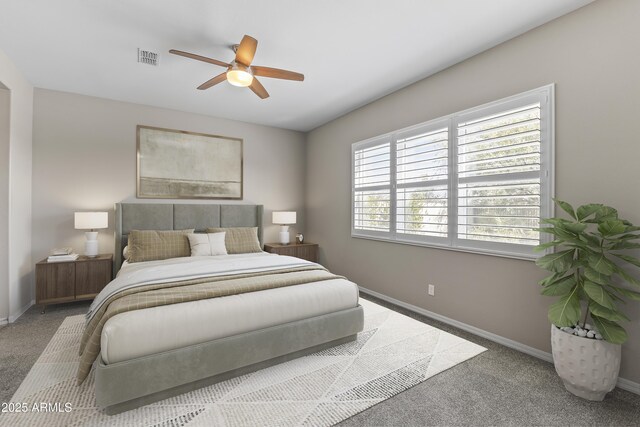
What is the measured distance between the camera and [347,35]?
105 inches

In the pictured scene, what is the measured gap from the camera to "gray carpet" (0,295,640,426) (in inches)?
71.6

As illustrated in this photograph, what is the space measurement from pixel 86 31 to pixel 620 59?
4266 millimetres

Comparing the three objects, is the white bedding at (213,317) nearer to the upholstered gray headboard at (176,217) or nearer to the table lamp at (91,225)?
the table lamp at (91,225)

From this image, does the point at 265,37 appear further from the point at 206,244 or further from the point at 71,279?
the point at 71,279

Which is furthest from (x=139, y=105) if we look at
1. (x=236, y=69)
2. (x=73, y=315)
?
(x=73, y=315)

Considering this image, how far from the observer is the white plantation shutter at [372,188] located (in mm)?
4102

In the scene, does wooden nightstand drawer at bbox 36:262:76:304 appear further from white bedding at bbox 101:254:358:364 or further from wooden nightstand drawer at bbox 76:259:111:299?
white bedding at bbox 101:254:358:364

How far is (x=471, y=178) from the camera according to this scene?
3.02 m

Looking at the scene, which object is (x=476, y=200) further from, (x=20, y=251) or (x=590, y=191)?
(x=20, y=251)

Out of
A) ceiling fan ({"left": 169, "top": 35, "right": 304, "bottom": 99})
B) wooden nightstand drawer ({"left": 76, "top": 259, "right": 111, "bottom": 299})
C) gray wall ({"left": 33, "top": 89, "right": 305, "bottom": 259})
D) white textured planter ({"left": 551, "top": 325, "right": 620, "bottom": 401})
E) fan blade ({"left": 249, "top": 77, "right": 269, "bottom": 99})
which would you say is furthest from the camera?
gray wall ({"left": 33, "top": 89, "right": 305, "bottom": 259})

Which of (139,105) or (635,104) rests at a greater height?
(139,105)

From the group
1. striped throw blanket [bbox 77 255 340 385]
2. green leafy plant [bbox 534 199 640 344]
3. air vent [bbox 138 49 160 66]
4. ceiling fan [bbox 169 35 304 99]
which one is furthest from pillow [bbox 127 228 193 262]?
green leafy plant [bbox 534 199 640 344]

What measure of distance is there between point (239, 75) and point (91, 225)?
2776 mm

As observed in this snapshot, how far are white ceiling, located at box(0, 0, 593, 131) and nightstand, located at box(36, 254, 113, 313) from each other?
2.22 metres
